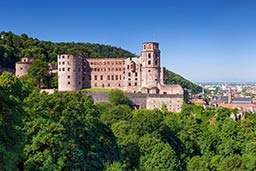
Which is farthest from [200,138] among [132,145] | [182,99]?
[182,99]

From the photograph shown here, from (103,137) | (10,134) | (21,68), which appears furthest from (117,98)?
(10,134)

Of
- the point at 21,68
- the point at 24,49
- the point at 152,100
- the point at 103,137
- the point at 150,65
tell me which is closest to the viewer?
the point at 103,137

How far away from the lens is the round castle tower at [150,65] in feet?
264

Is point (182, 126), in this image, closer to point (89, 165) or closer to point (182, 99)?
point (182, 99)

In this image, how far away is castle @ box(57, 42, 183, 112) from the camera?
76188 millimetres

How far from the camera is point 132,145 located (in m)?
41.8


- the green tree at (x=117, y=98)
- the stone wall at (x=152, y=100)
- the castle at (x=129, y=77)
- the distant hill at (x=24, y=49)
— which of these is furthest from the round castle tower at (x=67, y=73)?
the distant hill at (x=24, y=49)

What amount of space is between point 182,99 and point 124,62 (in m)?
19.1

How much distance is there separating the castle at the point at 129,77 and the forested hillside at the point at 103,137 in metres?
3.47

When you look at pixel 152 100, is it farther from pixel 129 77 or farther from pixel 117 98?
pixel 129 77

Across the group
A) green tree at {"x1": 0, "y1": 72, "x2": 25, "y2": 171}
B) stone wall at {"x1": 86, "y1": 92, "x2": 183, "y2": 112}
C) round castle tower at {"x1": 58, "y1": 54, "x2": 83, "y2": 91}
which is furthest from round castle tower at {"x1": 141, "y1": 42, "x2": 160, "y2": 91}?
green tree at {"x1": 0, "y1": 72, "x2": 25, "y2": 171}

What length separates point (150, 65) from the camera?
266ft

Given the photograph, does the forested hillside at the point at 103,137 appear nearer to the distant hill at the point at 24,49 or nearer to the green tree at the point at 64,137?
the green tree at the point at 64,137

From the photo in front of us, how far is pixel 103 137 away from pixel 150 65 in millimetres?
46638
